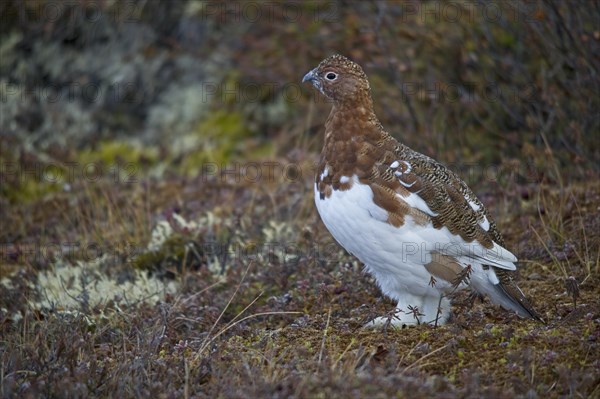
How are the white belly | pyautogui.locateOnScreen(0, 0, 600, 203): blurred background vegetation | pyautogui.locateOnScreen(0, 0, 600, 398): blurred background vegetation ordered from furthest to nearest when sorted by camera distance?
pyautogui.locateOnScreen(0, 0, 600, 203): blurred background vegetation → the white belly → pyautogui.locateOnScreen(0, 0, 600, 398): blurred background vegetation

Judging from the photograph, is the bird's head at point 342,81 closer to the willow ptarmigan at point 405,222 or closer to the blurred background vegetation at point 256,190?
the willow ptarmigan at point 405,222

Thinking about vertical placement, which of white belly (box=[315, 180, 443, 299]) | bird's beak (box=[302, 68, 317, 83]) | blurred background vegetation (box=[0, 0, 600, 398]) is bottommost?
blurred background vegetation (box=[0, 0, 600, 398])

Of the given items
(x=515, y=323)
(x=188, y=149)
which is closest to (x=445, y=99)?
(x=188, y=149)

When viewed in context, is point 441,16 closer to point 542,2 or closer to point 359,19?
point 359,19

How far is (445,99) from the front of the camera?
6938 millimetres

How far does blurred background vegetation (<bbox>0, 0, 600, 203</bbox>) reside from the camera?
6141 millimetres

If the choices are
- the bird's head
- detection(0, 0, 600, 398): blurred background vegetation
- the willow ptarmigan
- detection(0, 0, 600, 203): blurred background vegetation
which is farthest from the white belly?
detection(0, 0, 600, 203): blurred background vegetation

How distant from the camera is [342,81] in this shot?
177 inches

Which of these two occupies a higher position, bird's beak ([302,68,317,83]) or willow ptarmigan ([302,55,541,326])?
bird's beak ([302,68,317,83])

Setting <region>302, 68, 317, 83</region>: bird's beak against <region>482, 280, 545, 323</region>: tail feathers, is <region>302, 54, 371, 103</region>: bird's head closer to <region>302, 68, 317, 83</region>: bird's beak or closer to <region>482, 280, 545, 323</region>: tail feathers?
<region>302, 68, 317, 83</region>: bird's beak

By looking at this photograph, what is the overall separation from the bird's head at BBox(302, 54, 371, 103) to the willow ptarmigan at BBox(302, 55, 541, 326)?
31 mm

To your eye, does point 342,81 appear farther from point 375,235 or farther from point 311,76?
point 375,235

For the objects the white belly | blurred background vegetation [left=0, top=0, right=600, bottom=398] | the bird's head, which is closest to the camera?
blurred background vegetation [left=0, top=0, right=600, bottom=398]

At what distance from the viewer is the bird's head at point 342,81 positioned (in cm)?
445
